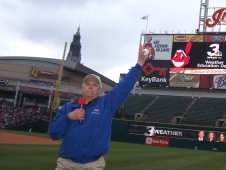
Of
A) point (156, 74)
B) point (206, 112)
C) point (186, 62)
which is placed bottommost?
point (206, 112)

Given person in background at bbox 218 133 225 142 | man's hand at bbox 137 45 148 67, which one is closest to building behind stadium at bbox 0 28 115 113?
person in background at bbox 218 133 225 142

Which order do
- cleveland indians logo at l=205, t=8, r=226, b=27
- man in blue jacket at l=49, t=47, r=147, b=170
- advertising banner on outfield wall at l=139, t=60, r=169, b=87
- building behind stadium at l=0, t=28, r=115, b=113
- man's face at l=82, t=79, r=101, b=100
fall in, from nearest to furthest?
man in blue jacket at l=49, t=47, r=147, b=170, man's face at l=82, t=79, r=101, b=100, advertising banner on outfield wall at l=139, t=60, r=169, b=87, cleveland indians logo at l=205, t=8, r=226, b=27, building behind stadium at l=0, t=28, r=115, b=113

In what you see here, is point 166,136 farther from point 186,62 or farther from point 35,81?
point 35,81

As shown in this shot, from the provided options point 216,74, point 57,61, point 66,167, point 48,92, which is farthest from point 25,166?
point 57,61

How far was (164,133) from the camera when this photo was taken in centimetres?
3900

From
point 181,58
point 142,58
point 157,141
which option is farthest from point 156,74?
point 142,58

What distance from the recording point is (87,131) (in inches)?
164

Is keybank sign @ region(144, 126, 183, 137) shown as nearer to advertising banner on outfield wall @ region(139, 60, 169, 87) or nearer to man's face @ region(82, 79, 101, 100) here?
advertising banner on outfield wall @ region(139, 60, 169, 87)

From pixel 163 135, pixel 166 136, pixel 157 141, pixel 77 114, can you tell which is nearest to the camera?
pixel 77 114

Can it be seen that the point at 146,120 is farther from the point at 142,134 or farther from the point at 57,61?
the point at 57,61

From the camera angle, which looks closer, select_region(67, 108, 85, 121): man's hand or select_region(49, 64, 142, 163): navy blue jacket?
select_region(67, 108, 85, 121): man's hand

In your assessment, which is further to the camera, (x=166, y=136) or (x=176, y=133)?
(x=166, y=136)

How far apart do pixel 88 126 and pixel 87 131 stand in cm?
5

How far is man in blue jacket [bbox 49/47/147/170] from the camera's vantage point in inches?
164
